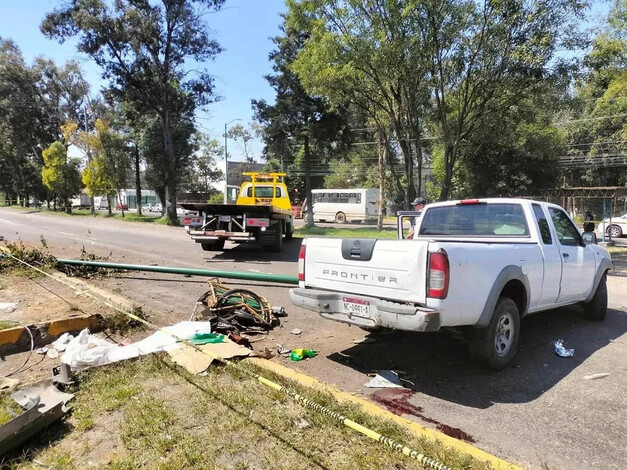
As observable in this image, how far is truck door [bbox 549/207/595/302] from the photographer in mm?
5551

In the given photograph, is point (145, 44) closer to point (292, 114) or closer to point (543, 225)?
point (292, 114)

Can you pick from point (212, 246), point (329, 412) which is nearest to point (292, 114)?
point (212, 246)

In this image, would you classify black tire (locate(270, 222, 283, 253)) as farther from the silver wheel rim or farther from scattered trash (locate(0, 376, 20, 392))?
scattered trash (locate(0, 376, 20, 392))

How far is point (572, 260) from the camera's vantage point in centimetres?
567

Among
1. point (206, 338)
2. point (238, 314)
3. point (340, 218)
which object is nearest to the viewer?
point (206, 338)

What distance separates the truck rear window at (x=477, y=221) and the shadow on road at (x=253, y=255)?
6.20m

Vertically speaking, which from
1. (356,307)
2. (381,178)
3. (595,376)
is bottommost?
(595,376)

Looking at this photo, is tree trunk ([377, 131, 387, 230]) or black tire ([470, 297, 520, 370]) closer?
black tire ([470, 297, 520, 370])

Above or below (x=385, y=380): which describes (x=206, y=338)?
above

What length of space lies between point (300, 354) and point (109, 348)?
1.89 m

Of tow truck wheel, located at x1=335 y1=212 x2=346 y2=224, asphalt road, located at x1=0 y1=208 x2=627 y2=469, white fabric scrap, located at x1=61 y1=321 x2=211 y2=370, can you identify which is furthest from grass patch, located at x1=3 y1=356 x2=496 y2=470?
tow truck wheel, located at x1=335 y1=212 x2=346 y2=224

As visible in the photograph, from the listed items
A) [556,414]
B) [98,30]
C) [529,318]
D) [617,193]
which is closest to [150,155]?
[98,30]

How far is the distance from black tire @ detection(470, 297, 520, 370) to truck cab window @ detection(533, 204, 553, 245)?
117 centimetres

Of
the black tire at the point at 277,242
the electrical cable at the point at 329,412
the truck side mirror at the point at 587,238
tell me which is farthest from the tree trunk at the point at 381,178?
the electrical cable at the point at 329,412
